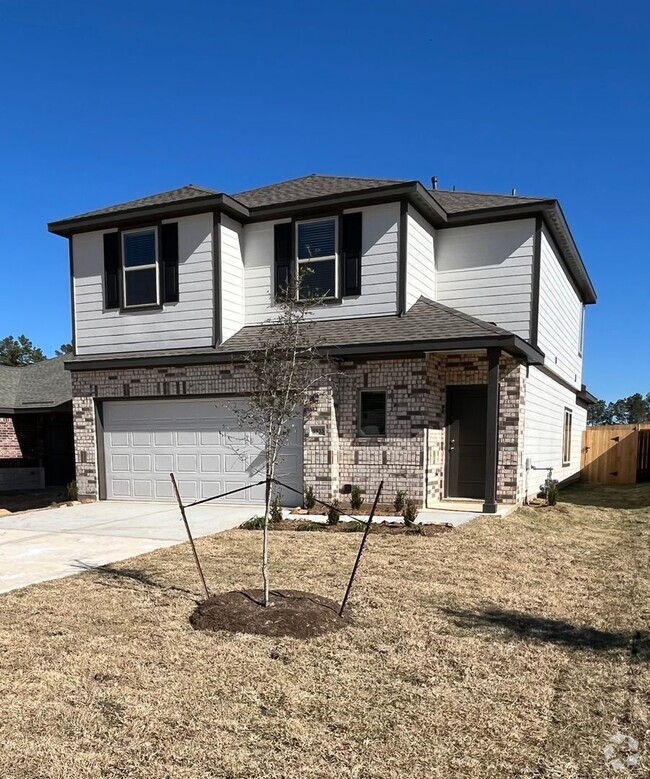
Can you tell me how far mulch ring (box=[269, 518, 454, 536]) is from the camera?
8608 millimetres

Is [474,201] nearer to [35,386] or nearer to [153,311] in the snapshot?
[153,311]

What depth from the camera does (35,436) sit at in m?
17.0

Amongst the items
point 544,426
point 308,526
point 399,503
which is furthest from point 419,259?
point 308,526

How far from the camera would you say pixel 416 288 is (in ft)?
38.1

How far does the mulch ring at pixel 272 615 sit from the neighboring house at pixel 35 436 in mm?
12190

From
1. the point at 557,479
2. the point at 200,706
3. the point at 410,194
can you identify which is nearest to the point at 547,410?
the point at 557,479

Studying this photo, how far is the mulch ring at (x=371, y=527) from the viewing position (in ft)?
28.2

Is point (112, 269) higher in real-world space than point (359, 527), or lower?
higher

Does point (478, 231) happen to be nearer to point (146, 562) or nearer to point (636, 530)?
point (636, 530)

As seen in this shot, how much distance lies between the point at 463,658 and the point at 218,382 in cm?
829

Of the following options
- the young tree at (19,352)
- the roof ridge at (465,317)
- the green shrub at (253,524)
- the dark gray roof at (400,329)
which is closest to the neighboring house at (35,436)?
the dark gray roof at (400,329)

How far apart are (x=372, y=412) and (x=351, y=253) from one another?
10.1ft

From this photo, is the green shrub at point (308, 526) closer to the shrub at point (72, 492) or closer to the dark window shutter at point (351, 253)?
the dark window shutter at point (351, 253)

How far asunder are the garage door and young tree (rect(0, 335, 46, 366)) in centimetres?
4069
